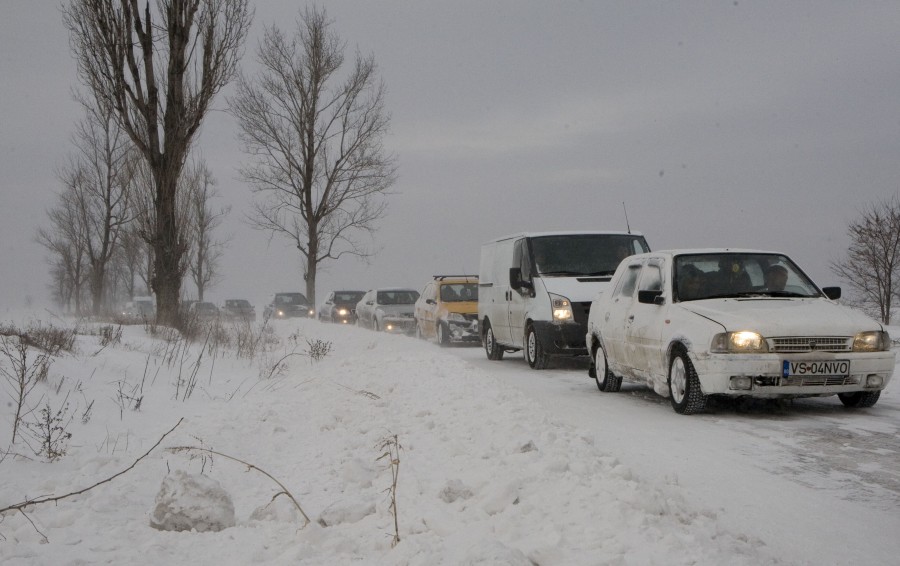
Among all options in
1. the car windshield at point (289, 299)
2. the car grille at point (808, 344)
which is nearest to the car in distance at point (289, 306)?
the car windshield at point (289, 299)

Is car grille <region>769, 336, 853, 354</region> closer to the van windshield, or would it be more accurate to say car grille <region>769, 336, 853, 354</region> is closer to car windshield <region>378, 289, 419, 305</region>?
the van windshield

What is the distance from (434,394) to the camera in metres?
7.99

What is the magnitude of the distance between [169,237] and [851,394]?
1426 centimetres

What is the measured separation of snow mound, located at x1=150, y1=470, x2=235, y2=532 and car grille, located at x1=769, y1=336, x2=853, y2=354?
18.2 ft

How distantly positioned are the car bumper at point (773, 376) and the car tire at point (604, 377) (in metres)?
2.54

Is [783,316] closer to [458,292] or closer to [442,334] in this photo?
[442,334]

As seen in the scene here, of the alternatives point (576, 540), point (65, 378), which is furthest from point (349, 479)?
point (65, 378)

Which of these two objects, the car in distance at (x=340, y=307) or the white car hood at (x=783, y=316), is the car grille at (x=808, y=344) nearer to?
the white car hood at (x=783, y=316)

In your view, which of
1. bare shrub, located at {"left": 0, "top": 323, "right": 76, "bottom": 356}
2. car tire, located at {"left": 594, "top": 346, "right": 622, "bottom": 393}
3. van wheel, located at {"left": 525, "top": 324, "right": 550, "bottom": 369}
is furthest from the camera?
van wheel, located at {"left": 525, "top": 324, "right": 550, "bottom": 369}

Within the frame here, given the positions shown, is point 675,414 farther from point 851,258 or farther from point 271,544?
point 851,258

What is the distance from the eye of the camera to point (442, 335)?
65.0ft

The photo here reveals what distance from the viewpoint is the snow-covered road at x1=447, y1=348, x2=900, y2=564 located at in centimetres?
408

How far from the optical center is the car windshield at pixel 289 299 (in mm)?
40406

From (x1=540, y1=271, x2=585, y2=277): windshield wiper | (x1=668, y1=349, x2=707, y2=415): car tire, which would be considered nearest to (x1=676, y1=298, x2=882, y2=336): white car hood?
(x1=668, y1=349, x2=707, y2=415): car tire
